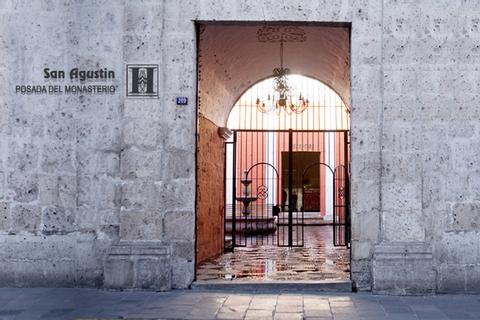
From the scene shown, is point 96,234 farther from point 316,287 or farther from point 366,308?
point 366,308

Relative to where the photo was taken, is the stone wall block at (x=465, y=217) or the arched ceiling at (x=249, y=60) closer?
the stone wall block at (x=465, y=217)

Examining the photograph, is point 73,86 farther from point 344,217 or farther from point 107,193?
point 344,217

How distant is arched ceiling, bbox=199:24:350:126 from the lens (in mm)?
9024

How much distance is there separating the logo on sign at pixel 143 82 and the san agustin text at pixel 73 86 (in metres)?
0.25

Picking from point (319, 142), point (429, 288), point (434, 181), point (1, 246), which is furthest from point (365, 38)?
point (319, 142)

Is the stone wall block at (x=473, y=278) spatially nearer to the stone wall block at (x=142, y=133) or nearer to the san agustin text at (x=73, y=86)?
the stone wall block at (x=142, y=133)

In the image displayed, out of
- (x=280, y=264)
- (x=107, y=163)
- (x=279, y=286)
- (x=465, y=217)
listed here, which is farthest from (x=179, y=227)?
(x=465, y=217)

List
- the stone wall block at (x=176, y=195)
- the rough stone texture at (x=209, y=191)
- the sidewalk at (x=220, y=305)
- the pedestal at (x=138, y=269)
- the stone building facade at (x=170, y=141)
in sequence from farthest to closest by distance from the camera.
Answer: the rough stone texture at (x=209, y=191)
the stone wall block at (x=176, y=195)
the stone building facade at (x=170, y=141)
the pedestal at (x=138, y=269)
the sidewalk at (x=220, y=305)

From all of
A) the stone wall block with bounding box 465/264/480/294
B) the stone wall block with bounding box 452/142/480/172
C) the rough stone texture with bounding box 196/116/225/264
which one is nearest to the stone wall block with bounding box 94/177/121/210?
the rough stone texture with bounding box 196/116/225/264

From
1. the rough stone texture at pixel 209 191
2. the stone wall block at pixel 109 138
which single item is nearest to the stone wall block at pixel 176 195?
the stone wall block at pixel 109 138

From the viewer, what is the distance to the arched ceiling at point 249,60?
9.02 meters

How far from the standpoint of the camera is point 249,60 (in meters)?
11.1

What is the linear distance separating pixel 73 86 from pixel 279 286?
334cm

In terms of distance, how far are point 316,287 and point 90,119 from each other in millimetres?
3241
